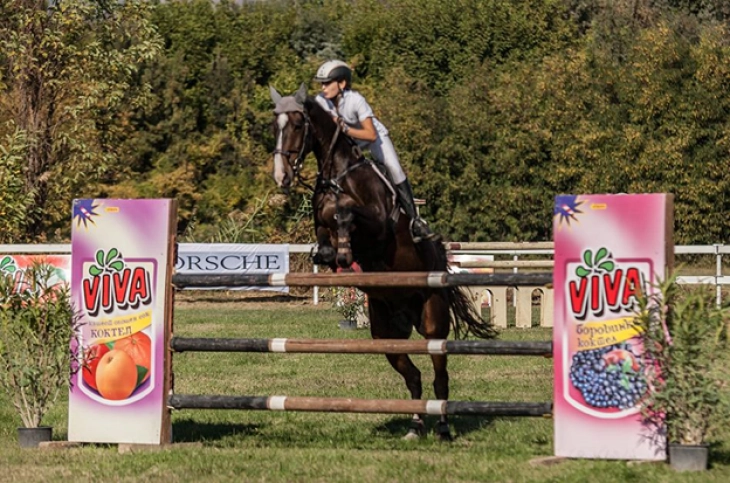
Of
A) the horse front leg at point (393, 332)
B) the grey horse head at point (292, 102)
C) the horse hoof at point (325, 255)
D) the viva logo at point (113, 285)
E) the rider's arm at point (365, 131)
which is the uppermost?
the grey horse head at point (292, 102)

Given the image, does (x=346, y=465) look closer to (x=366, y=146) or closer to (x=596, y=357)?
(x=596, y=357)

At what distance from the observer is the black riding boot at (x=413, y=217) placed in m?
9.21

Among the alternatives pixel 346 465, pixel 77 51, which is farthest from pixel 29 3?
pixel 346 465

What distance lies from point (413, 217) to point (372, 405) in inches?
76.7

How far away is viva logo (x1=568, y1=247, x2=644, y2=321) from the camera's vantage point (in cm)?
712

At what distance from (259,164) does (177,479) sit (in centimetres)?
4034

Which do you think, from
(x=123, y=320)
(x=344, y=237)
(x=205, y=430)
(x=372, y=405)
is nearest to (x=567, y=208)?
(x=372, y=405)

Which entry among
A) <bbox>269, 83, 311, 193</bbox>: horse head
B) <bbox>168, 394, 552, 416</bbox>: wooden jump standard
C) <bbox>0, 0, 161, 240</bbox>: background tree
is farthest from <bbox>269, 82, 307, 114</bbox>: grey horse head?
<bbox>0, 0, 161, 240</bbox>: background tree

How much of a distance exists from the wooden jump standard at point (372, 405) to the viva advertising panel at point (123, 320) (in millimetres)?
233

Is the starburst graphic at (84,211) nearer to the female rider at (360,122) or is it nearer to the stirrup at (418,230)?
the female rider at (360,122)

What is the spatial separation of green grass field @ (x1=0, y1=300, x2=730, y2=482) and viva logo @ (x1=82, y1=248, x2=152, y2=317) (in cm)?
93

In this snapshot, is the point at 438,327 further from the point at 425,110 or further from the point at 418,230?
the point at 425,110

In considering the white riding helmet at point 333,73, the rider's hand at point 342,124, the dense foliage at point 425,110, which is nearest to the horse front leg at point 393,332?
the rider's hand at point 342,124

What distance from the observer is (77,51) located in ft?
91.5
